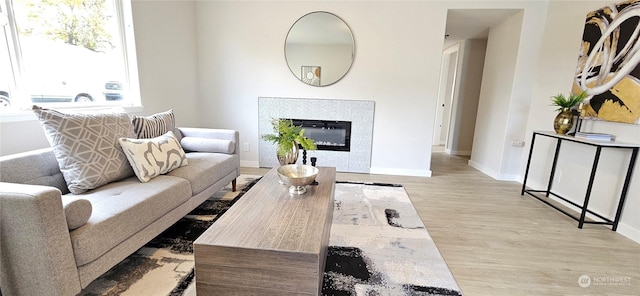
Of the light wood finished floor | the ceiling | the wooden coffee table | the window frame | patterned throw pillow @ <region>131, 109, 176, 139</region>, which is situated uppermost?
the ceiling

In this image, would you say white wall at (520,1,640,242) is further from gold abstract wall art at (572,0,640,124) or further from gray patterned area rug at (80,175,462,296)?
gray patterned area rug at (80,175,462,296)

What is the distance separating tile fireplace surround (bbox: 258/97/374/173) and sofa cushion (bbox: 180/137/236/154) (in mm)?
1245

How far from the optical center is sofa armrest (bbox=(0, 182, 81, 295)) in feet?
3.56

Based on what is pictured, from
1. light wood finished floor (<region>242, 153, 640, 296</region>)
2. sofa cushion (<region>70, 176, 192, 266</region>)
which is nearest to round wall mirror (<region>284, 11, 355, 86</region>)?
light wood finished floor (<region>242, 153, 640, 296</region>)

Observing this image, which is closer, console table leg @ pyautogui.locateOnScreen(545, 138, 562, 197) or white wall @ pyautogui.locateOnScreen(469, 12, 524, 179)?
console table leg @ pyautogui.locateOnScreen(545, 138, 562, 197)

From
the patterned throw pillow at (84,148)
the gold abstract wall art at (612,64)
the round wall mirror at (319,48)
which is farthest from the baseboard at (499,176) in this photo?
the patterned throw pillow at (84,148)

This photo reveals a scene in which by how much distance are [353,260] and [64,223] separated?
152 centimetres

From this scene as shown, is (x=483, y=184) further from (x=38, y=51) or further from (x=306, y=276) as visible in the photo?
(x=38, y=51)

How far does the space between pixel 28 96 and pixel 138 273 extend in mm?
1630

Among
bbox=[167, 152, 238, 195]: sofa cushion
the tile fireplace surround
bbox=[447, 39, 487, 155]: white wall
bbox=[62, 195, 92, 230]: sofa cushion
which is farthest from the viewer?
bbox=[447, 39, 487, 155]: white wall

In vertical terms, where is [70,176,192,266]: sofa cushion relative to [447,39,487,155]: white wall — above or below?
below

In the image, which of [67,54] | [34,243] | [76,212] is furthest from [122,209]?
[67,54]

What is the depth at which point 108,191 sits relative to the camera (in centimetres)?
169

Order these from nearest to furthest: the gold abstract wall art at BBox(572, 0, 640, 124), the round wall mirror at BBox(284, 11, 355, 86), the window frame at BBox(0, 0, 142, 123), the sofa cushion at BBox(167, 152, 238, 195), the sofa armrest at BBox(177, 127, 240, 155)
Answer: the window frame at BBox(0, 0, 142, 123) → the sofa cushion at BBox(167, 152, 238, 195) → the gold abstract wall art at BBox(572, 0, 640, 124) → the sofa armrest at BBox(177, 127, 240, 155) → the round wall mirror at BBox(284, 11, 355, 86)
